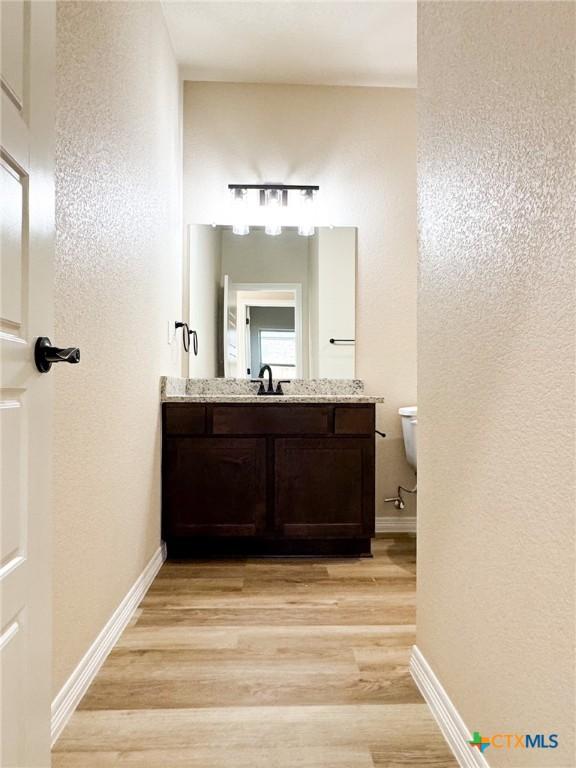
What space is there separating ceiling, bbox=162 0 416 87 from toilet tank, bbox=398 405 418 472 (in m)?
1.99

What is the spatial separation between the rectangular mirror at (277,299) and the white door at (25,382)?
2.09 metres

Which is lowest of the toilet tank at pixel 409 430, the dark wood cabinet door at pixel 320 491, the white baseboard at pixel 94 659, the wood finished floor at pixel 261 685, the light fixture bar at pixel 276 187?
the wood finished floor at pixel 261 685

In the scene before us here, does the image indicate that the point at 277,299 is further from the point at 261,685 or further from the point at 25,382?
the point at 25,382

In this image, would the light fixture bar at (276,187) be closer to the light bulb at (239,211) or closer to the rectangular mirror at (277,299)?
the light bulb at (239,211)

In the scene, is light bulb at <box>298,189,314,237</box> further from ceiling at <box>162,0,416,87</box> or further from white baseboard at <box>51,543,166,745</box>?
white baseboard at <box>51,543,166,745</box>

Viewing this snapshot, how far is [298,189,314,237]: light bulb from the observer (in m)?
2.99

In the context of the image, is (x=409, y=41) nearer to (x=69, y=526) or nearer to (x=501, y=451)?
(x=501, y=451)

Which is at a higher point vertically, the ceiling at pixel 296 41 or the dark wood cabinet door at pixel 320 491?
the ceiling at pixel 296 41

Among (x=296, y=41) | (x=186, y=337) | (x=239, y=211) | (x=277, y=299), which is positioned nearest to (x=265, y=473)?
(x=186, y=337)

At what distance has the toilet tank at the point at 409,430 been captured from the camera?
2.74 m

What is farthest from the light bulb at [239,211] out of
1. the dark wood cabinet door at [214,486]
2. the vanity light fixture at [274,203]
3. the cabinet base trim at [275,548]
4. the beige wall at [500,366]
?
the cabinet base trim at [275,548]

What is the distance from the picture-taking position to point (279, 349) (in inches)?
120

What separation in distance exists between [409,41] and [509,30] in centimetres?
208

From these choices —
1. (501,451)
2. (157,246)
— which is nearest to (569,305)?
(501,451)
